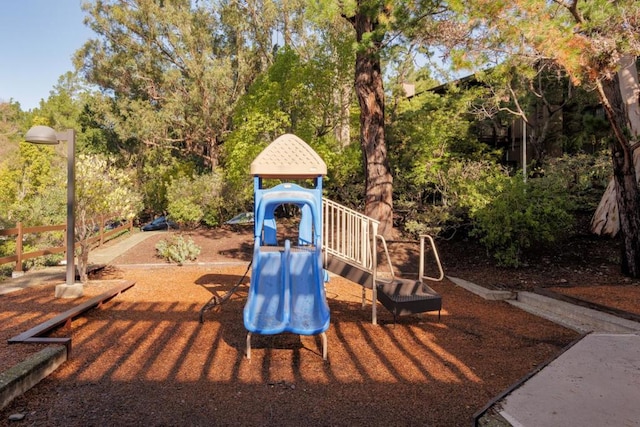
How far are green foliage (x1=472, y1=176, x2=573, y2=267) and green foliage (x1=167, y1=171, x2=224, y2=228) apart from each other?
9774 mm

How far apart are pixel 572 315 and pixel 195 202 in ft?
42.0

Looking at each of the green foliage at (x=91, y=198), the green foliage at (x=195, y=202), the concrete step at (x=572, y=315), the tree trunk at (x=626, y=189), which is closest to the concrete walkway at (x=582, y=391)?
the concrete step at (x=572, y=315)

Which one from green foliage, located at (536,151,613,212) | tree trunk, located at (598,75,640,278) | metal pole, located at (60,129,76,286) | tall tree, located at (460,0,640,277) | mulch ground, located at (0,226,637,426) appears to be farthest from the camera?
green foliage, located at (536,151,613,212)

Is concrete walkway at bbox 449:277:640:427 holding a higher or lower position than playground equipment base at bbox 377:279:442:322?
lower

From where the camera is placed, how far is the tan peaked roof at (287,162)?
5129mm

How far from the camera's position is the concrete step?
4621 millimetres

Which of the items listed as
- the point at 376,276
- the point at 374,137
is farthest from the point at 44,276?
the point at 374,137

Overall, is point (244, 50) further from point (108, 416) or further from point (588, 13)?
point (108, 416)

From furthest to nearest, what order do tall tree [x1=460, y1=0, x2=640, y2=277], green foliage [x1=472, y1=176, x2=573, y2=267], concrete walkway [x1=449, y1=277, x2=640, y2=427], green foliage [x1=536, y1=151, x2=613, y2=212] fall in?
green foliage [x1=536, y1=151, x2=613, y2=212] → green foliage [x1=472, y1=176, x2=573, y2=267] → tall tree [x1=460, y1=0, x2=640, y2=277] → concrete walkway [x1=449, y1=277, x2=640, y2=427]

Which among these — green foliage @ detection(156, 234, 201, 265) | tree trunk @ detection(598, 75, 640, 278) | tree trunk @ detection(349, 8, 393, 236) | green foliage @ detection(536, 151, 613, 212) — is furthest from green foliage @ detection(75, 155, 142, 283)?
green foliage @ detection(536, 151, 613, 212)

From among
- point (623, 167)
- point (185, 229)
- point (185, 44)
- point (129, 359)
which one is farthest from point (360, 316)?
point (185, 44)

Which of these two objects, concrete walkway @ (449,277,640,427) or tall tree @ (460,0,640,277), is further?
tall tree @ (460,0,640,277)

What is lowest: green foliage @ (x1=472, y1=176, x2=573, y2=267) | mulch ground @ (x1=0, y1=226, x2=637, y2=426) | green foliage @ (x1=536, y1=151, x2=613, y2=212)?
→ mulch ground @ (x1=0, y1=226, x2=637, y2=426)

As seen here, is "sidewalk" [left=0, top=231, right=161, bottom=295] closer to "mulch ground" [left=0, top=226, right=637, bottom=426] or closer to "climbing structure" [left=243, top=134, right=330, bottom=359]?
"mulch ground" [left=0, top=226, right=637, bottom=426]
